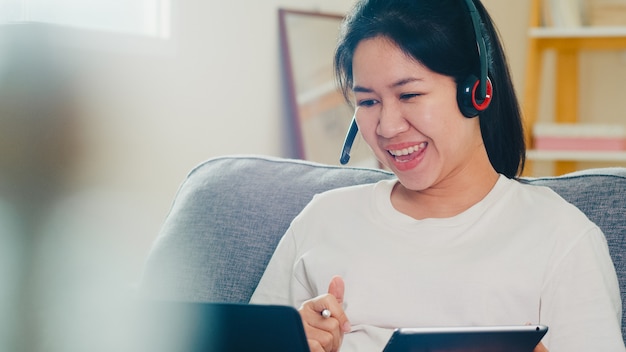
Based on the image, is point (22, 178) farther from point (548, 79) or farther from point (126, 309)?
point (548, 79)

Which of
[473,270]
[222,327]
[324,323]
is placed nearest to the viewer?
[222,327]

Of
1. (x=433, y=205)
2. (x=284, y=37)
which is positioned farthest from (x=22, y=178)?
(x=284, y=37)

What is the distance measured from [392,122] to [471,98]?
0.37 ft

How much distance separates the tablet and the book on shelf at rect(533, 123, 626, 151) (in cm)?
257

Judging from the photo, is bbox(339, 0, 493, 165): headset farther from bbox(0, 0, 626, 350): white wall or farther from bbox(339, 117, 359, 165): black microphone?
bbox(0, 0, 626, 350): white wall

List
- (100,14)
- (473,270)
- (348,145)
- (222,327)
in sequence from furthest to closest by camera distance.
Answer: (100,14) < (348,145) < (473,270) < (222,327)

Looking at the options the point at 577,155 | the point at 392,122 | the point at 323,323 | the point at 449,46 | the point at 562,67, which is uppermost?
the point at 449,46

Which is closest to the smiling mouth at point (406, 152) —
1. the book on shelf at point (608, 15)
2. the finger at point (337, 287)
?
the finger at point (337, 287)

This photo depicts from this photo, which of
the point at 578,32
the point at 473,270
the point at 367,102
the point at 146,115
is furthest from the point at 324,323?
the point at 578,32

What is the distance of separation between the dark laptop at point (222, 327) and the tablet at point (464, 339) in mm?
98

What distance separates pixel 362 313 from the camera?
1198 millimetres

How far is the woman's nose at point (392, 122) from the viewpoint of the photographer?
119 centimetres

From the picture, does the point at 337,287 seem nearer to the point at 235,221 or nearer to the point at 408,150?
the point at 408,150

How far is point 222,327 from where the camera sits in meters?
0.84
